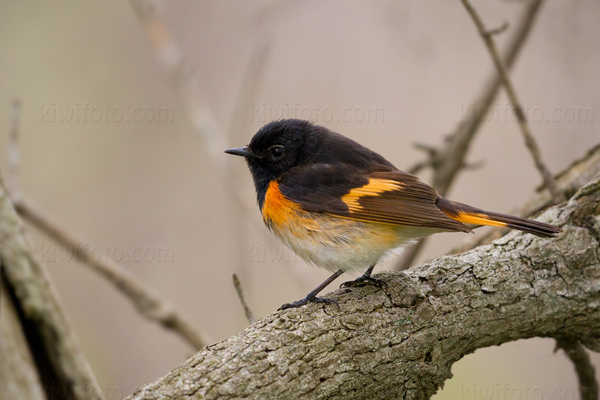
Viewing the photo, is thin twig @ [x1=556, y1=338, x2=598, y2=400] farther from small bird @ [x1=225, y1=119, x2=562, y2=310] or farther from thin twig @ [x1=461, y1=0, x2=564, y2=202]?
thin twig @ [x1=461, y1=0, x2=564, y2=202]

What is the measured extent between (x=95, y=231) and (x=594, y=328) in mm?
4375

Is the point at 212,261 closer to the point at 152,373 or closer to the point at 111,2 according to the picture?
the point at 152,373

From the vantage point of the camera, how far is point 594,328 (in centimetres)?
250

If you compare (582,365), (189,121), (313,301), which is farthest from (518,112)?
(189,121)

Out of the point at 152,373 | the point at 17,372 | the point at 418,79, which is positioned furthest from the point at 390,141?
the point at 17,372

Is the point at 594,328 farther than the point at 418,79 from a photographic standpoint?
No

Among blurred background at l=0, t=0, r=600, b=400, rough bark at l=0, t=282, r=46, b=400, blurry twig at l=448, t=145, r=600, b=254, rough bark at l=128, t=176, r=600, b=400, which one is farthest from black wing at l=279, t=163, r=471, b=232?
blurred background at l=0, t=0, r=600, b=400

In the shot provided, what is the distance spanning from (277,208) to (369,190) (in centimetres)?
46

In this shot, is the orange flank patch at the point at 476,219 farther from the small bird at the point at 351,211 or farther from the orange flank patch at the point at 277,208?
the orange flank patch at the point at 277,208

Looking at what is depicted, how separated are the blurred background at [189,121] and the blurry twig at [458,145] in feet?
3.90

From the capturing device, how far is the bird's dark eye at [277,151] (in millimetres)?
2996

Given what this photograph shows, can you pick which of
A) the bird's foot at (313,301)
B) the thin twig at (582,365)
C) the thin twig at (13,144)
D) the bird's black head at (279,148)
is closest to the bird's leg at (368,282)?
the bird's foot at (313,301)

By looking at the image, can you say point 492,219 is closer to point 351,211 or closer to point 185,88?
point 351,211

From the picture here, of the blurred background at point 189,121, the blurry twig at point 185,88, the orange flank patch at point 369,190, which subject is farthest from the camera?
the blurred background at point 189,121
